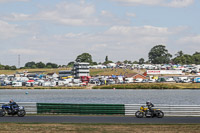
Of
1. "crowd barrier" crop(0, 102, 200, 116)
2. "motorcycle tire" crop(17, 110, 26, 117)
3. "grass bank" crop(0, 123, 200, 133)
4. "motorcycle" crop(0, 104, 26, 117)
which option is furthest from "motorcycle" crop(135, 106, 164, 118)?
"motorcycle" crop(0, 104, 26, 117)

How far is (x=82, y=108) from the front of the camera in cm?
4109

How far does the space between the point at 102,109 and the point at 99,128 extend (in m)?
11.0

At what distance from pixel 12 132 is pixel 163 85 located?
403ft

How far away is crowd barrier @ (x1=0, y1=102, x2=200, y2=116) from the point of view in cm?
3872

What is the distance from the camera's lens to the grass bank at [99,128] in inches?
1134

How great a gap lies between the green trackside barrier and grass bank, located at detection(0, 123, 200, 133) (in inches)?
368

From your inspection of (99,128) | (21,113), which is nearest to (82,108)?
(21,113)

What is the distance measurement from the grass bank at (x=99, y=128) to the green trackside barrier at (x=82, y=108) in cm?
936

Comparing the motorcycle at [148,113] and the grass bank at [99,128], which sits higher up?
the motorcycle at [148,113]

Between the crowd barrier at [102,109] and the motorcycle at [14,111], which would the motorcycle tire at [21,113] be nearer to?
the motorcycle at [14,111]

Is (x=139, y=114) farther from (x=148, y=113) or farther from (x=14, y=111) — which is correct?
(x=14, y=111)

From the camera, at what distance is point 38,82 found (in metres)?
178

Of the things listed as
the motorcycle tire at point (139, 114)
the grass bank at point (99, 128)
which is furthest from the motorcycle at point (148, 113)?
the grass bank at point (99, 128)

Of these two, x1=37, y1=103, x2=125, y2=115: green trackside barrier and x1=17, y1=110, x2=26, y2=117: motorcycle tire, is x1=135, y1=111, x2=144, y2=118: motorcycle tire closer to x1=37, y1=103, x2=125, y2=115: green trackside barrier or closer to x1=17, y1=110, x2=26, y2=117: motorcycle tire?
x1=37, y1=103, x2=125, y2=115: green trackside barrier
